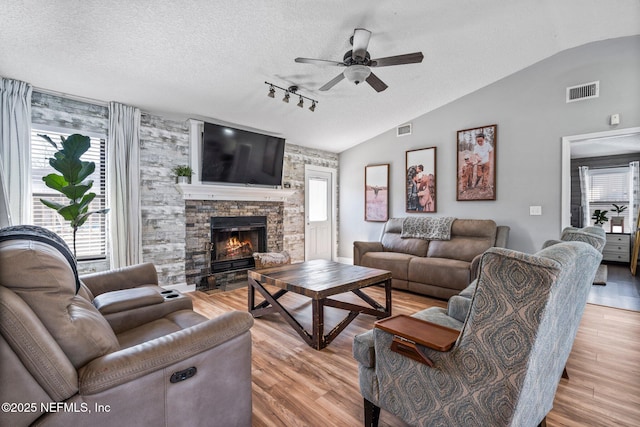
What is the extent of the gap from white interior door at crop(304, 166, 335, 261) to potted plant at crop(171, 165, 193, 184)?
7.90 feet

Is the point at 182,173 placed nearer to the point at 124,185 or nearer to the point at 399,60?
the point at 124,185

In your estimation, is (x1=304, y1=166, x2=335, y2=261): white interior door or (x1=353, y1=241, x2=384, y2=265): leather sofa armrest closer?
(x1=353, y1=241, x2=384, y2=265): leather sofa armrest

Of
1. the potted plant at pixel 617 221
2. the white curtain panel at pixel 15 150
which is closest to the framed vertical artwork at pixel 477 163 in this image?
the potted plant at pixel 617 221

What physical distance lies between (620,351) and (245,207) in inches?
185

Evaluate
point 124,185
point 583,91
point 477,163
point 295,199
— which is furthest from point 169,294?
point 583,91

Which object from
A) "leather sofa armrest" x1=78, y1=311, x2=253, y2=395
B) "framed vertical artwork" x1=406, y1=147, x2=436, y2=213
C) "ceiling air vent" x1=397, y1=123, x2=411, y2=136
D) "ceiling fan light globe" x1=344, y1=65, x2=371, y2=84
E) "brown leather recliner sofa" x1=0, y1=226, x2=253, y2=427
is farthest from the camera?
"ceiling air vent" x1=397, y1=123, x2=411, y2=136

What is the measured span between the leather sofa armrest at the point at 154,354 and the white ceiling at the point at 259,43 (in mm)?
2380

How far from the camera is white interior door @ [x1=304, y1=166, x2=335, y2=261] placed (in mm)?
6027

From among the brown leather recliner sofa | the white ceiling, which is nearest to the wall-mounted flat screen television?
the white ceiling

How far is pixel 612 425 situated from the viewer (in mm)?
1618

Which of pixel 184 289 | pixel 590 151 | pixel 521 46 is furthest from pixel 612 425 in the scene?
pixel 590 151

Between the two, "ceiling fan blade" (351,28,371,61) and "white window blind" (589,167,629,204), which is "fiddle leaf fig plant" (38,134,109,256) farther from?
"white window blind" (589,167,629,204)

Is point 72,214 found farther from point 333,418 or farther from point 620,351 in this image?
point 620,351

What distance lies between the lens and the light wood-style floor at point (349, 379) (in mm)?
1688
